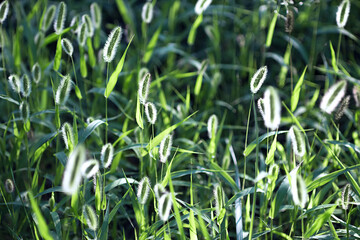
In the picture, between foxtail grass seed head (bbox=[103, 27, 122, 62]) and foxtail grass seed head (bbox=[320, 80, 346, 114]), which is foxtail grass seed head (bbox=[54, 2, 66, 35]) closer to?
foxtail grass seed head (bbox=[103, 27, 122, 62])

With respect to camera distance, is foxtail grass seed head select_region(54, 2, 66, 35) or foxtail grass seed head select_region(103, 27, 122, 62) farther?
foxtail grass seed head select_region(54, 2, 66, 35)

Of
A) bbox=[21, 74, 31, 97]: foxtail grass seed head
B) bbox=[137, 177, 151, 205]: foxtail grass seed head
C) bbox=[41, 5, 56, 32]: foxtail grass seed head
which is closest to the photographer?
bbox=[137, 177, 151, 205]: foxtail grass seed head

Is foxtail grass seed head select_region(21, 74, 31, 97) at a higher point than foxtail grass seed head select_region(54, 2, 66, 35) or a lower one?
lower

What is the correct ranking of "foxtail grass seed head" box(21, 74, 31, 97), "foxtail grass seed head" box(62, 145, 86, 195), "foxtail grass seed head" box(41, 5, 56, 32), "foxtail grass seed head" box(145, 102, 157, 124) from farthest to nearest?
"foxtail grass seed head" box(41, 5, 56, 32) < "foxtail grass seed head" box(21, 74, 31, 97) < "foxtail grass seed head" box(145, 102, 157, 124) < "foxtail grass seed head" box(62, 145, 86, 195)

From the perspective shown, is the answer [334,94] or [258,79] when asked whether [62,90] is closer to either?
[258,79]

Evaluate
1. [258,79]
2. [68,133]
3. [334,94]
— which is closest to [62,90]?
[68,133]

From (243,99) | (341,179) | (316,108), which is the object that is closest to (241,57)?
(243,99)

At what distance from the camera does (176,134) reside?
8.26ft

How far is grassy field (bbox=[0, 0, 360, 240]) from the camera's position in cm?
156

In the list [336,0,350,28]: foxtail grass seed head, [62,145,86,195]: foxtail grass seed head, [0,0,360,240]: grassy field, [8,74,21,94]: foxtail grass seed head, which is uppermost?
[336,0,350,28]: foxtail grass seed head

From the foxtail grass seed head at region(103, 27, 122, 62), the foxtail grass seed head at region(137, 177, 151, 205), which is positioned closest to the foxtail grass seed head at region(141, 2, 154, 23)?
the foxtail grass seed head at region(103, 27, 122, 62)

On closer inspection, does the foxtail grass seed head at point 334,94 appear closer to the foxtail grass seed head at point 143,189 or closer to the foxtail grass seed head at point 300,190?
the foxtail grass seed head at point 300,190

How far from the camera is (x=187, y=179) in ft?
7.34

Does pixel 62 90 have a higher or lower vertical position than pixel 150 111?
higher
